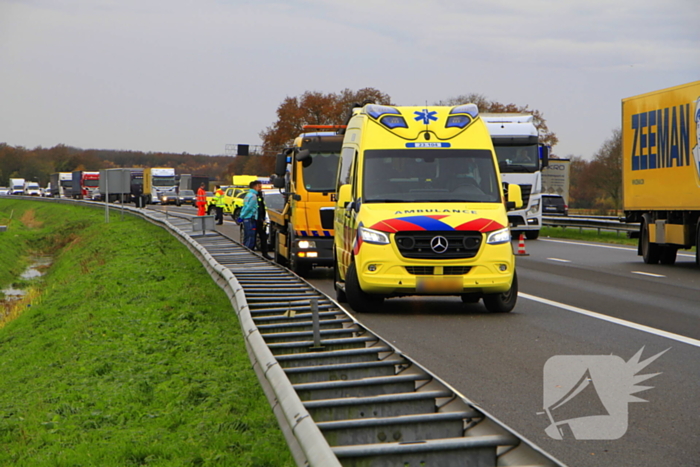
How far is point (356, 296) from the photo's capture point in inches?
480

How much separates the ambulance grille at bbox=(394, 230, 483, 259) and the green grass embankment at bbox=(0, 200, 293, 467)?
2.38m

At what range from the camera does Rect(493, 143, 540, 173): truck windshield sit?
2986 centimetres

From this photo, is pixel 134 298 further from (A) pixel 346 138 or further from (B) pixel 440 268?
(B) pixel 440 268

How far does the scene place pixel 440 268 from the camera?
11.6 metres

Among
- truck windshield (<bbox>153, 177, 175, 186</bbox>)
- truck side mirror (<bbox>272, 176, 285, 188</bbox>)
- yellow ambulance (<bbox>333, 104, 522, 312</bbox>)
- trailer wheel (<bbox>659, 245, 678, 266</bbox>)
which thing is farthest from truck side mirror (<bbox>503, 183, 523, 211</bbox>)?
truck windshield (<bbox>153, 177, 175, 186</bbox>)

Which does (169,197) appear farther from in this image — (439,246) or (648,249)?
(439,246)

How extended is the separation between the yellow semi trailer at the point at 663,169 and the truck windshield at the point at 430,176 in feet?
26.2

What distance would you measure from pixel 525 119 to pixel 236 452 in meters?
25.2

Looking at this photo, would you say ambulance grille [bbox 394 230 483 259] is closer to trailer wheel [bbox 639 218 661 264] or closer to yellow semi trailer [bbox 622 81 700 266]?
yellow semi trailer [bbox 622 81 700 266]

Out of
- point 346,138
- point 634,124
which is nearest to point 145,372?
point 346,138

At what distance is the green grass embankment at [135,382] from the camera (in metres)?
6.51

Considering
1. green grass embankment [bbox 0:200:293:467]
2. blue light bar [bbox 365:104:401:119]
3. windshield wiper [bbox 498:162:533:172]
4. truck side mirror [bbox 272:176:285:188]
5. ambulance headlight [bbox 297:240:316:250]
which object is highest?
blue light bar [bbox 365:104:401:119]

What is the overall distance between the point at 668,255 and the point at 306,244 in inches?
367

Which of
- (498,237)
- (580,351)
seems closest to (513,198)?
(498,237)
